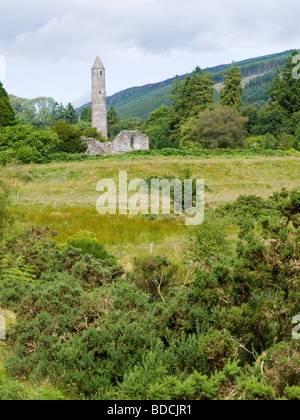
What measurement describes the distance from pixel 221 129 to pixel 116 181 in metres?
19.2

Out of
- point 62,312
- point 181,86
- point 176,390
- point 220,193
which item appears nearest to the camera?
point 176,390

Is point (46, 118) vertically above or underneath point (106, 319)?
above

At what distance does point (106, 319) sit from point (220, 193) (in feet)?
83.8

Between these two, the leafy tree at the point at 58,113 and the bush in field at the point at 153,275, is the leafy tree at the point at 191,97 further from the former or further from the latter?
the bush in field at the point at 153,275

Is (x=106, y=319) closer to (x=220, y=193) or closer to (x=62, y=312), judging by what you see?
(x=62, y=312)

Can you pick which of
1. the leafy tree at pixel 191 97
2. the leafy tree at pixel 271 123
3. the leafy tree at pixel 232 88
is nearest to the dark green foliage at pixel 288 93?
the leafy tree at pixel 271 123

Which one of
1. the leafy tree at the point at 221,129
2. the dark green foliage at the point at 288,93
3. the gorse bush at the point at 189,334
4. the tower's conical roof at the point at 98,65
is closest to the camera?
the gorse bush at the point at 189,334

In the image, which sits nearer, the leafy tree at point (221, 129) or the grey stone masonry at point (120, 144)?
the leafy tree at point (221, 129)

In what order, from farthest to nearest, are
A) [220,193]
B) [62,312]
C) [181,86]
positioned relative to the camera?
[181,86] → [220,193] → [62,312]

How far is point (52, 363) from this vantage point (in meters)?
8.23

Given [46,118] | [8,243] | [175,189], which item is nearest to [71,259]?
[8,243]

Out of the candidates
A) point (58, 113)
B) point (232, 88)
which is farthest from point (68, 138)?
point (58, 113)

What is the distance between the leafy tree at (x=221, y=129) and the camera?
178 feet

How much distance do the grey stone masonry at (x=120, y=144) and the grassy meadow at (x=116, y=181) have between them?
17.0 metres
